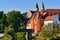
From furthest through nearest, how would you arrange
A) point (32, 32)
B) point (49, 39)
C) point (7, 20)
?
point (7, 20)
point (32, 32)
point (49, 39)

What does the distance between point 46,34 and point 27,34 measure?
11.9 meters

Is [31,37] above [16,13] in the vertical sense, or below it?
below

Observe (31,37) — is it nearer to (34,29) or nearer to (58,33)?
(34,29)

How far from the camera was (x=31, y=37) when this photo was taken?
48750mm

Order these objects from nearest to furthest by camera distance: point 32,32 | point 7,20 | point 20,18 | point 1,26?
point 32,32, point 1,26, point 7,20, point 20,18

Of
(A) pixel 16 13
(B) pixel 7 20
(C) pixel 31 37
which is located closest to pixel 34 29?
(C) pixel 31 37

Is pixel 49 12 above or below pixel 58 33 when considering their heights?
above

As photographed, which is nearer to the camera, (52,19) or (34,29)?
(52,19)

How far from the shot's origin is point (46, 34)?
38719 mm

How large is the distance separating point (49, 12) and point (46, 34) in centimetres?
2555

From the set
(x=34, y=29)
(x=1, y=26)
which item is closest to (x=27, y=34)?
(x=34, y=29)

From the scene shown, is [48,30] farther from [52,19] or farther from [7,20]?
[7,20]

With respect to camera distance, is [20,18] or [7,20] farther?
[20,18]

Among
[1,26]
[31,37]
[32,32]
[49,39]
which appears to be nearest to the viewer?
[49,39]
